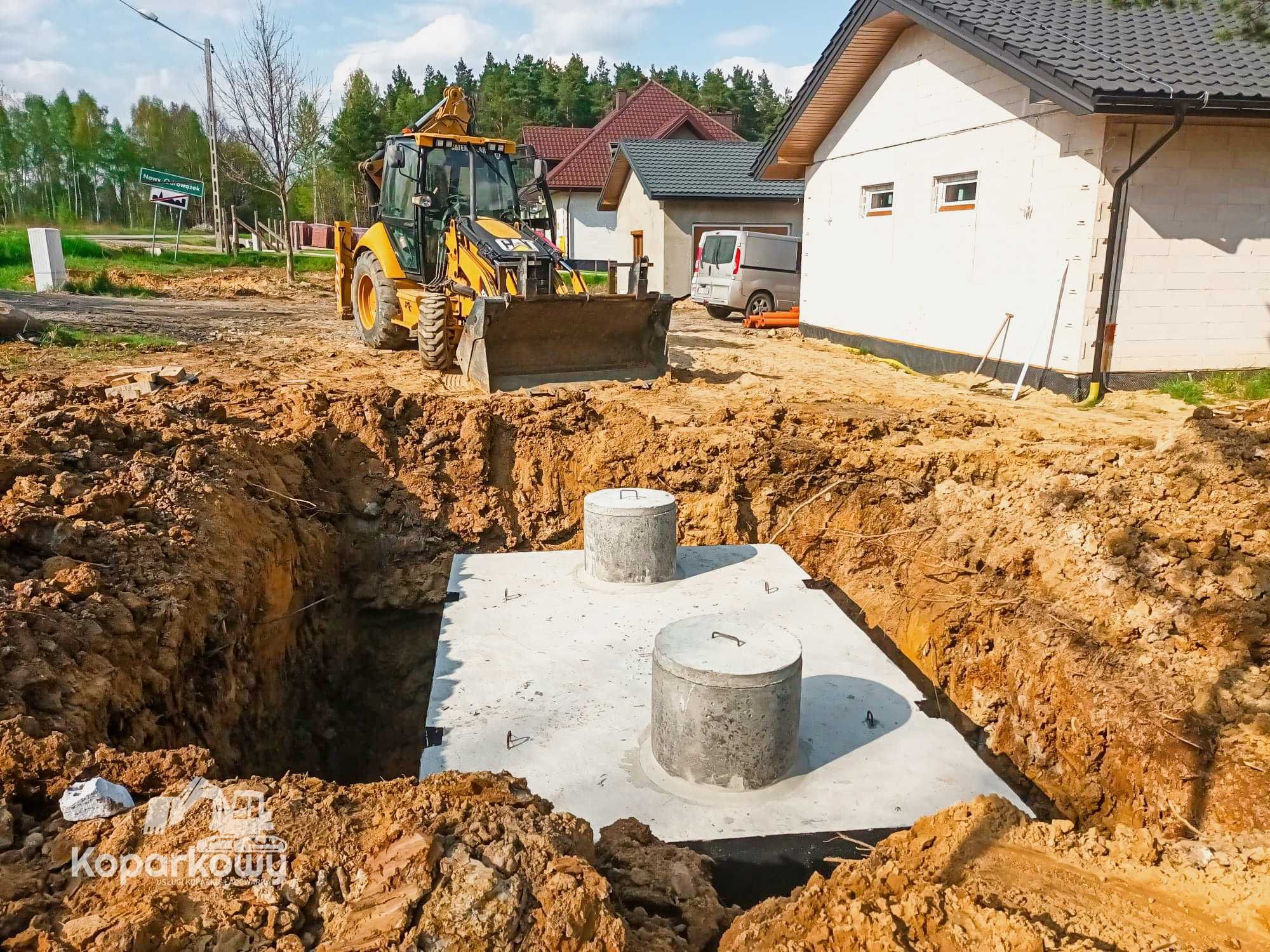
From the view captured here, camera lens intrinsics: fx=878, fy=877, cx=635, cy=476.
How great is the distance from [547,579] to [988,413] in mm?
5511

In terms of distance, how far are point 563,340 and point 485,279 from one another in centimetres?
110

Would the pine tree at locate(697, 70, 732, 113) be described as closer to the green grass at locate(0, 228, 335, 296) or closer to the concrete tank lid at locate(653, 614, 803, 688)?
the green grass at locate(0, 228, 335, 296)

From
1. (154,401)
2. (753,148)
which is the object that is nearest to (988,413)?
(154,401)

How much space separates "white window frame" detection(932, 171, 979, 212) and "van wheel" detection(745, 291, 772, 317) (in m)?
6.70

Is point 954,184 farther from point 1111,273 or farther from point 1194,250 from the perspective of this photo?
point 1194,250

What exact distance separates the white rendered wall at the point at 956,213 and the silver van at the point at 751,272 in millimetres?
3104

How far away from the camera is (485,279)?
9695 millimetres

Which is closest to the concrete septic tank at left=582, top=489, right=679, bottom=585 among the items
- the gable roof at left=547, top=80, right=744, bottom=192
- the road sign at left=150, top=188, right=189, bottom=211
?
the road sign at left=150, top=188, right=189, bottom=211

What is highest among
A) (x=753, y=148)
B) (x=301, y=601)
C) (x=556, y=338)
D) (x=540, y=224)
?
(x=753, y=148)

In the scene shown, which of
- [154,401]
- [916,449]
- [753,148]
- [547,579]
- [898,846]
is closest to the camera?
[898,846]

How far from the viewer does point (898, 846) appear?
303 centimetres

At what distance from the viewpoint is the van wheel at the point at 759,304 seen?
1898cm

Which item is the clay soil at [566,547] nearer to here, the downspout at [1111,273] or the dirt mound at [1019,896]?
the dirt mound at [1019,896]

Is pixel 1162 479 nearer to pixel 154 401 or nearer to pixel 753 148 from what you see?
pixel 154 401
